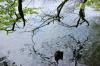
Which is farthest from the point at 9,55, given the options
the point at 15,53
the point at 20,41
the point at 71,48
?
the point at 71,48

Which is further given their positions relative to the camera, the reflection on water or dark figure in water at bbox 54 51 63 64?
the reflection on water

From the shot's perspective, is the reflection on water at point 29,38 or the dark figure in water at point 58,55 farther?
the reflection on water at point 29,38

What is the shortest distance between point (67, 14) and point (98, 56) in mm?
5278

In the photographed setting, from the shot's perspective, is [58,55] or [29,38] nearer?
[58,55]

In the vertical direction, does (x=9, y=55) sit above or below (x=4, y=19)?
below

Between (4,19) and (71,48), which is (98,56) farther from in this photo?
(4,19)

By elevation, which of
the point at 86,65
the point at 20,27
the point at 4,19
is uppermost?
the point at 4,19

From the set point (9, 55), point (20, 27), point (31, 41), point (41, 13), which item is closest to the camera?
point (9, 55)

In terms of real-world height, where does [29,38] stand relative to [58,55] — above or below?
above

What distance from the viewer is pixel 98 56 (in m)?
11.1

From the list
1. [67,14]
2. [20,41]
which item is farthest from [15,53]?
[67,14]

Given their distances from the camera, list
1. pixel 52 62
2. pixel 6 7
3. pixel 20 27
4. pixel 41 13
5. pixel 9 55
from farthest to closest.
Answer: pixel 41 13 < pixel 20 27 < pixel 9 55 < pixel 52 62 < pixel 6 7

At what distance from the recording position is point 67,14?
15.8 meters

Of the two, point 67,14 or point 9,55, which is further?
point 67,14
